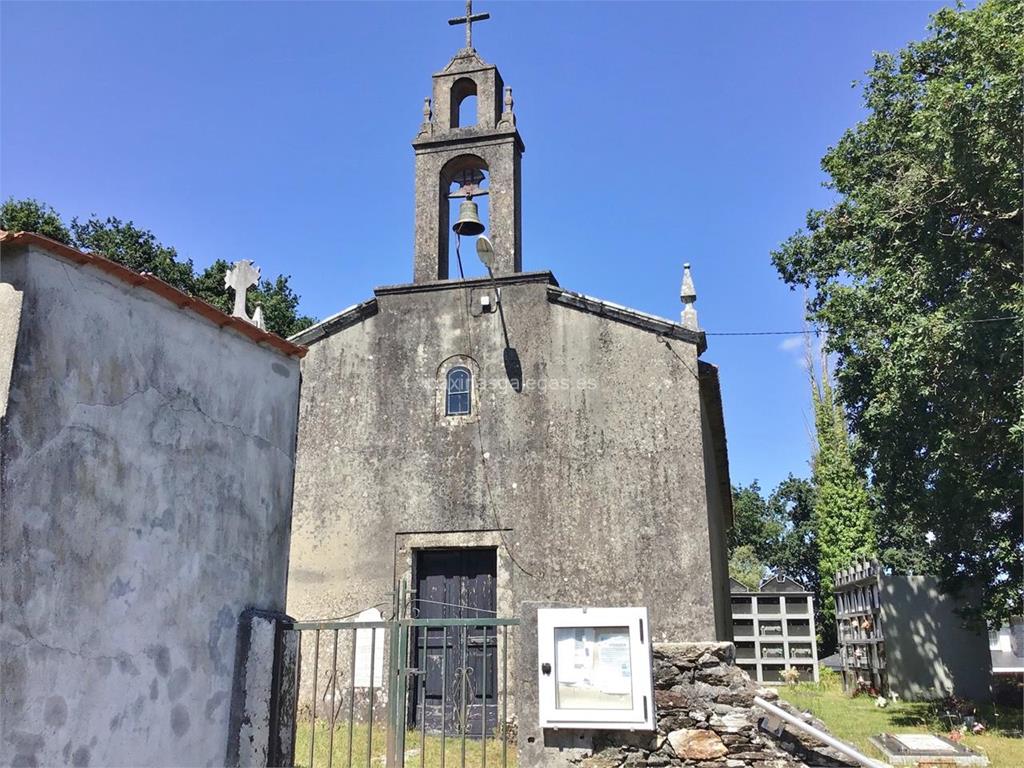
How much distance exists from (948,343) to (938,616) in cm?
1017

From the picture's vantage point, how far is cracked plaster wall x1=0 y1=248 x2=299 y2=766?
152 inches

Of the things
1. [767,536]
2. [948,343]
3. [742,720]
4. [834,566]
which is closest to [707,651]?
[742,720]

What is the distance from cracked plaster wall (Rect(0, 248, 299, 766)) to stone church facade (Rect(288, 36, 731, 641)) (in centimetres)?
644

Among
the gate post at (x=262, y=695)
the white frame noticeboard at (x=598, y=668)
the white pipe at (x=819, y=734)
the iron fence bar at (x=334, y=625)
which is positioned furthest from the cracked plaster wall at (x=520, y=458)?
the gate post at (x=262, y=695)

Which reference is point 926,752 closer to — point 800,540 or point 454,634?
point 454,634

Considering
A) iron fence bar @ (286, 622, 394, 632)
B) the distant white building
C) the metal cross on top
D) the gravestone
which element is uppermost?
the metal cross on top

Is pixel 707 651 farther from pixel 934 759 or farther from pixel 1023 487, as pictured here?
pixel 1023 487

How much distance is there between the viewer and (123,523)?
4426 millimetres

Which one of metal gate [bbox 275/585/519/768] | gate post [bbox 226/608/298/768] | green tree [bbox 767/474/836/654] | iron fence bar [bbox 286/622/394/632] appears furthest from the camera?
green tree [bbox 767/474/836/654]

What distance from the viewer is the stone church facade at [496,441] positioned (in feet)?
37.4

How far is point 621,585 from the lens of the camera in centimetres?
1122

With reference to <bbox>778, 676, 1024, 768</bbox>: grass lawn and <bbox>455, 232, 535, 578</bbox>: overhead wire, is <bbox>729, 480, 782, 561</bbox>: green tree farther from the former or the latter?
<bbox>455, 232, 535, 578</bbox>: overhead wire

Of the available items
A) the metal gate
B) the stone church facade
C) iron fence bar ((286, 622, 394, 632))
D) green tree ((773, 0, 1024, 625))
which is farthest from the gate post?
green tree ((773, 0, 1024, 625))

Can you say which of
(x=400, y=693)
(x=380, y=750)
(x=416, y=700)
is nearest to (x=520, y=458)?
(x=416, y=700)
